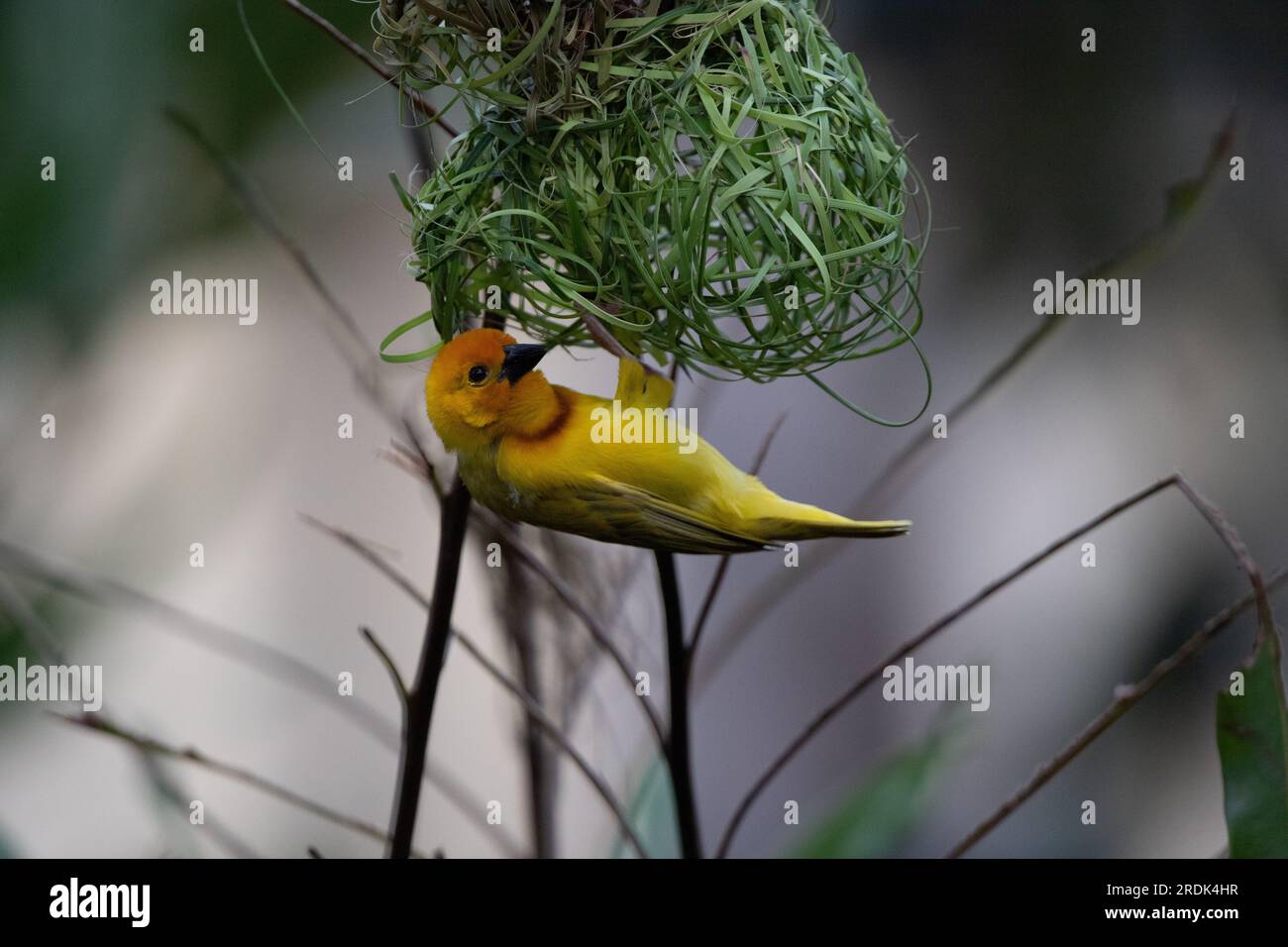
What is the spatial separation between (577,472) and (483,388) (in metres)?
0.13

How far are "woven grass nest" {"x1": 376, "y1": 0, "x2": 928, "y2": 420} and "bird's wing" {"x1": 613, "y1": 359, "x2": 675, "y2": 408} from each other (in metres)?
0.12

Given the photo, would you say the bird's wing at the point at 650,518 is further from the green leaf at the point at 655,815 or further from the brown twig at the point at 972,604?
the green leaf at the point at 655,815

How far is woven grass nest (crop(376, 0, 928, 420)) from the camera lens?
0.93m

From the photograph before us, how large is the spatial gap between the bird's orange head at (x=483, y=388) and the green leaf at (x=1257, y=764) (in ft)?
2.77

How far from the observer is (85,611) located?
5.18ft

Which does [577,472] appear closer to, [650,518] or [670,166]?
[650,518]

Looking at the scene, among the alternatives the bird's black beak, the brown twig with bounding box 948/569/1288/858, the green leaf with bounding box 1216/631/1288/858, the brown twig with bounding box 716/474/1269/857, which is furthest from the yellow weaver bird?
the green leaf with bounding box 1216/631/1288/858

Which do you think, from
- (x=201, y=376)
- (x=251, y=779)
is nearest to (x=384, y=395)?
(x=201, y=376)

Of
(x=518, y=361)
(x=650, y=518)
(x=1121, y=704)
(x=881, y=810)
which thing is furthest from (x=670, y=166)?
(x=881, y=810)

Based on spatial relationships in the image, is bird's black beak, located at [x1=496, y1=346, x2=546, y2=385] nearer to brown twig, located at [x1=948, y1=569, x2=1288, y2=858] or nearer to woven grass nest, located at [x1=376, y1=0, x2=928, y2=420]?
woven grass nest, located at [x1=376, y1=0, x2=928, y2=420]
